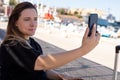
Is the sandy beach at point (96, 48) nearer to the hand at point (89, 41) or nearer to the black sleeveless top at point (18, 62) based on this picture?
the black sleeveless top at point (18, 62)

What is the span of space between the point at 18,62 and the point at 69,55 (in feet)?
1.00

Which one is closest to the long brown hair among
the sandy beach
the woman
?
the woman

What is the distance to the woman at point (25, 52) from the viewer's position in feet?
6.49

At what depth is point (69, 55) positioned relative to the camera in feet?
6.51

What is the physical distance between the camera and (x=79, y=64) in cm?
936

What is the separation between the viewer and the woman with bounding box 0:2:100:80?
1.98 meters

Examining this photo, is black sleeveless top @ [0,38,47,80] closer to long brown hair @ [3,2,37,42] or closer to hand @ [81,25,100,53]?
long brown hair @ [3,2,37,42]

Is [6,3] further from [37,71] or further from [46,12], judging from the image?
[37,71]

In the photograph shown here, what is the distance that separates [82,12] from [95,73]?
337 ft

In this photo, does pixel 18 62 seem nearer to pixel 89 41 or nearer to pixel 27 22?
pixel 27 22

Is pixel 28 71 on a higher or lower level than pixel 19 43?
lower

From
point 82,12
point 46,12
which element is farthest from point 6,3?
point 82,12

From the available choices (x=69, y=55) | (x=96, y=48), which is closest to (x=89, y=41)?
(x=69, y=55)

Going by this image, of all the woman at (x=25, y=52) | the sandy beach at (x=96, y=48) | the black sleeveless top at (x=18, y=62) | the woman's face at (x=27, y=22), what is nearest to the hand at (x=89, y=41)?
the woman at (x=25, y=52)
